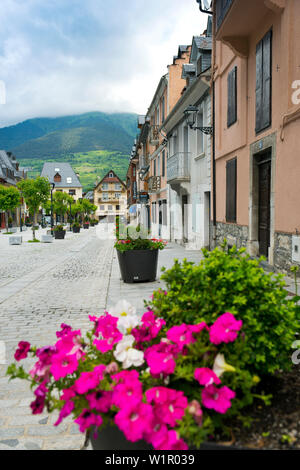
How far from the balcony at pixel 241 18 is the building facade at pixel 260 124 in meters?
0.02

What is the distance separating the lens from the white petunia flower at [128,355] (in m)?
1.81

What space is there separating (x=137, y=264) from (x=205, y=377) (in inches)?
270

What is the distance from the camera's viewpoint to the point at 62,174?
102562 millimetres

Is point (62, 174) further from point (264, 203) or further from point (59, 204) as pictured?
point (264, 203)

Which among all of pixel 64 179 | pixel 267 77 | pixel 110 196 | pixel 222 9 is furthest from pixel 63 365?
pixel 64 179

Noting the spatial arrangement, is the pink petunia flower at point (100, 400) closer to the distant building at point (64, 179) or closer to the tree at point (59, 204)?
the tree at point (59, 204)

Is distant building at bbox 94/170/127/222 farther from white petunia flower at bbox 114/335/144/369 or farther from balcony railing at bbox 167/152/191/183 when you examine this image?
white petunia flower at bbox 114/335/144/369

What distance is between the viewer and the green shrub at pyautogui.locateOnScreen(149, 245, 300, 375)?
2.03 meters

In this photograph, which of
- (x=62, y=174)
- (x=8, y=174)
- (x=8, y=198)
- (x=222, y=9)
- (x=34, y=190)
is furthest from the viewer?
(x=62, y=174)

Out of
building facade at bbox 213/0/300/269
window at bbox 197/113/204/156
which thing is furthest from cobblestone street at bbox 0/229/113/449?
window at bbox 197/113/204/156

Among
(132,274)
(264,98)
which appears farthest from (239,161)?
(132,274)

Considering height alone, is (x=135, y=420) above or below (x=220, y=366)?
below

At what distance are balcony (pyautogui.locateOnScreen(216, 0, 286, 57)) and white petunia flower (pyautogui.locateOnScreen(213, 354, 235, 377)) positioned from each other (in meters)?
8.59
